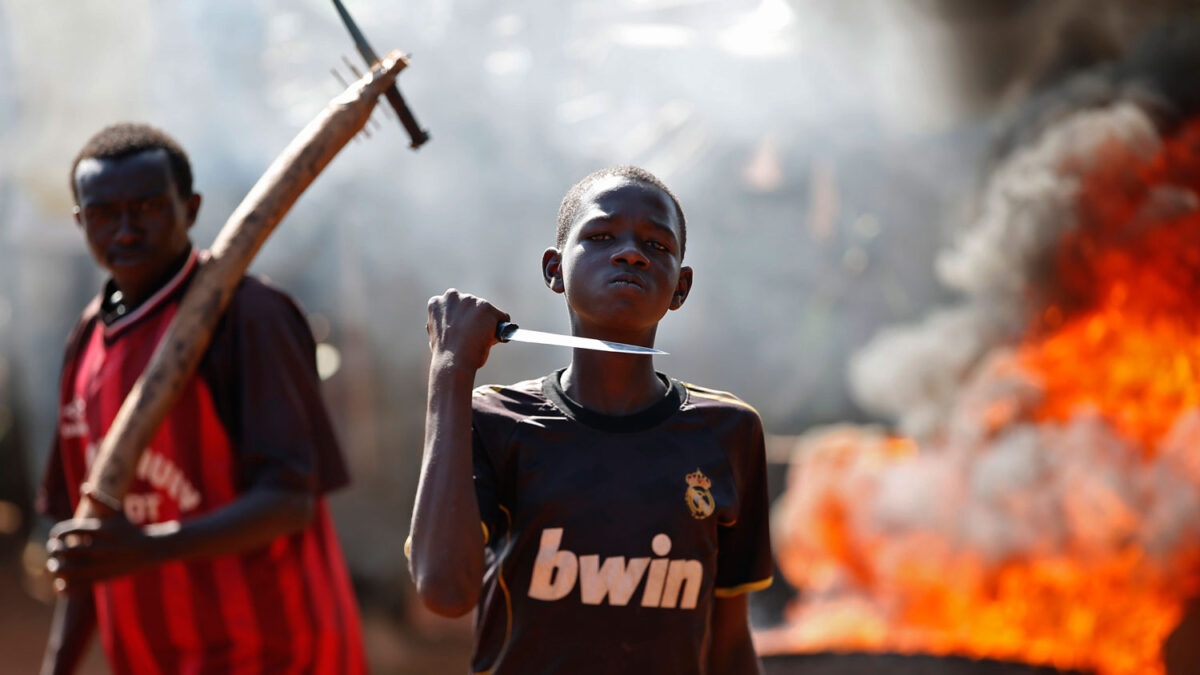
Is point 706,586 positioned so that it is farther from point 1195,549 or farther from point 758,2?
point 758,2

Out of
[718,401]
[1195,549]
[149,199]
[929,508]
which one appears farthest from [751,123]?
[718,401]

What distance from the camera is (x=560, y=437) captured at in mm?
1601

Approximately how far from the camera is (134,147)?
2529mm

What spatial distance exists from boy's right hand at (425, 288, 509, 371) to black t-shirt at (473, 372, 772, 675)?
14 cm

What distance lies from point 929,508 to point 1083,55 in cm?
309

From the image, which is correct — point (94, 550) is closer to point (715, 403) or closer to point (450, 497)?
point (450, 497)

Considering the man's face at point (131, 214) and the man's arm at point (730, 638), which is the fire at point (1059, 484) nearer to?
the man's arm at point (730, 638)

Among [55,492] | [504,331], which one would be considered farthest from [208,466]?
[504,331]

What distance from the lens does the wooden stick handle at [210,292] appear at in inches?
79.4

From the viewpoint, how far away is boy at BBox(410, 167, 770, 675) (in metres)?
1.47

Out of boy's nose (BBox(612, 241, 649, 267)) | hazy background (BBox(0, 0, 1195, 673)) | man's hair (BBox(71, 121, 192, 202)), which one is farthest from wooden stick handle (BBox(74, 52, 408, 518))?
hazy background (BBox(0, 0, 1195, 673))

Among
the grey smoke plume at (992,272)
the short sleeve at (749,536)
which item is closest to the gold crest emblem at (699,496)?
the short sleeve at (749,536)

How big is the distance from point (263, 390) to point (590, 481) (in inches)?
44.7

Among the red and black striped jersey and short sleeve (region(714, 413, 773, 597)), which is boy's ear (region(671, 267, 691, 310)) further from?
the red and black striped jersey
